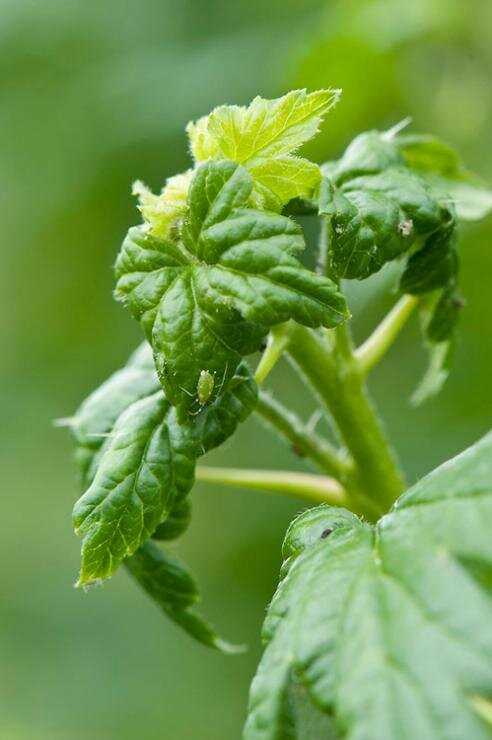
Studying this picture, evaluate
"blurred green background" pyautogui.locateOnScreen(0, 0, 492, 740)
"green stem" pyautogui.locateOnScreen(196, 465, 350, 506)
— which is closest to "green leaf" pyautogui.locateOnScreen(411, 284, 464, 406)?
"green stem" pyautogui.locateOnScreen(196, 465, 350, 506)

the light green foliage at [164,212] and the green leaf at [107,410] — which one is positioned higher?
the light green foliage at [164,212]

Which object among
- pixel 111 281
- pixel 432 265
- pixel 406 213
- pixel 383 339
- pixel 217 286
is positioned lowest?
pixel 111 281

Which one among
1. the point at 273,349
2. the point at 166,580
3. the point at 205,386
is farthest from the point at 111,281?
the point at 205,386

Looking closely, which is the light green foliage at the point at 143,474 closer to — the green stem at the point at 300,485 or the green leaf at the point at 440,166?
the green stem at the point at 300,485

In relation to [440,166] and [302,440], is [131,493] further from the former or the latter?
[440,166]

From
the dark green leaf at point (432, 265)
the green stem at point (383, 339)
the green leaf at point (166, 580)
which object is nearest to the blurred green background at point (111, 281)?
the green stem at point (383, 339)

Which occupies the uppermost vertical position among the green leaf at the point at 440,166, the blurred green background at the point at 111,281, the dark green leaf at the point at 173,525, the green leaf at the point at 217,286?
the green leaf at the point at 217,286

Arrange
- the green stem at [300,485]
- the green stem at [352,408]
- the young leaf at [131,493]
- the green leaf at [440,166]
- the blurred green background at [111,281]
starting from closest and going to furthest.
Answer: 1. the young leaf at [131,493]
2. the green stem at [352,408]
3. the green stem at [300,485]
4. the green leaf at [440,166]
5. the blurred green background at [111,281]
